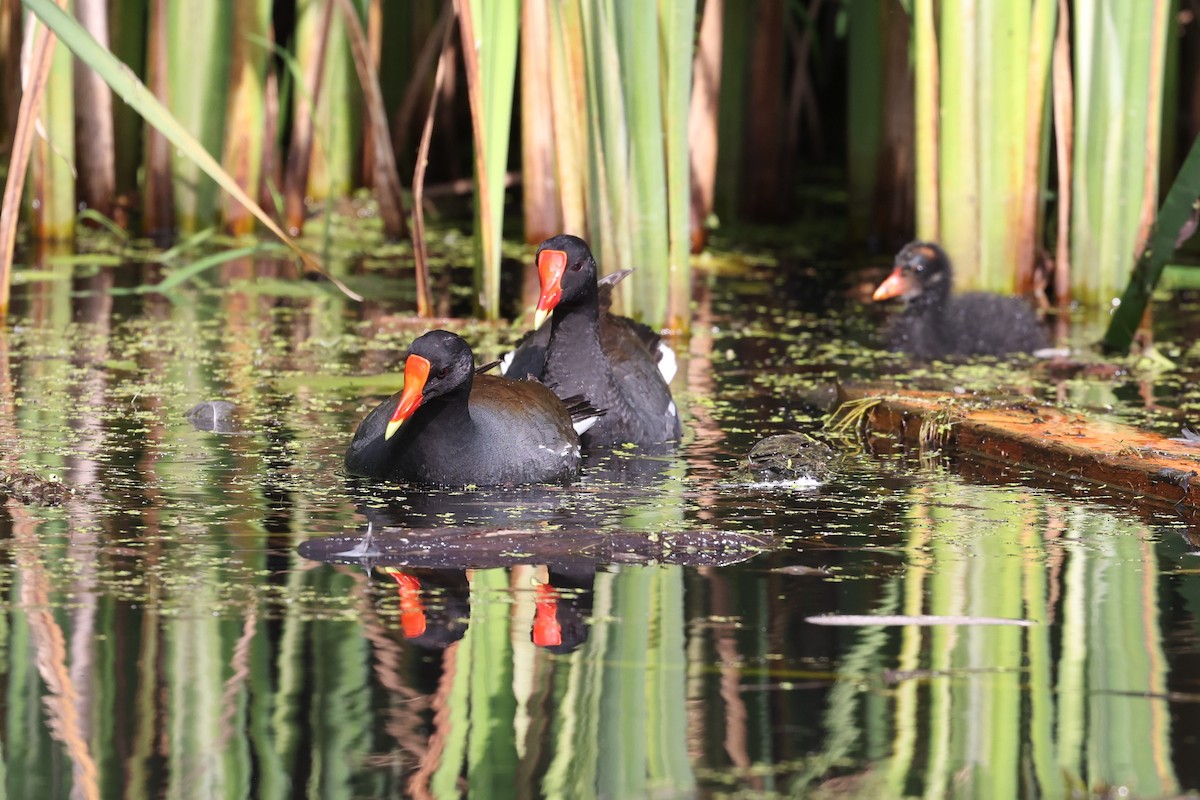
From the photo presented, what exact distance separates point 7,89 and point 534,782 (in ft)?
22.4

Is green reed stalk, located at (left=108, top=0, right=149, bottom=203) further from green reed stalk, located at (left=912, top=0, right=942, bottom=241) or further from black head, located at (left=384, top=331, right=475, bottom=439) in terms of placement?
A: black head, located at (left=384, top=331, right=475, bottom=439)

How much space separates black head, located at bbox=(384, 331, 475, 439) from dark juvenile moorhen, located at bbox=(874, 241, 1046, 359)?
104 inches

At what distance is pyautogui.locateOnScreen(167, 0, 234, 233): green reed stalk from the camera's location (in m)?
8.32

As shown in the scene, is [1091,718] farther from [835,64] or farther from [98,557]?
[835,64]

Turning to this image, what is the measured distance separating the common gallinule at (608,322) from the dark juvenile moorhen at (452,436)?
3.08 ft

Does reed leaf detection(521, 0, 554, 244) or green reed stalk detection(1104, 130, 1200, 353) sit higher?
reed leaf detection(521, 0, 554, 244)

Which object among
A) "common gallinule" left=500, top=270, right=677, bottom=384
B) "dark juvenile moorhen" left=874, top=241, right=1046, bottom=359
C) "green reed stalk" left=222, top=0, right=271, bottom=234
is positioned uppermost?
"green reed stalk" left=222, top=0, right=271, bottom=234

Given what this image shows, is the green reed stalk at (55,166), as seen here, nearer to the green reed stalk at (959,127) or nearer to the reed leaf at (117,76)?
the green reed stalk at (959,127)

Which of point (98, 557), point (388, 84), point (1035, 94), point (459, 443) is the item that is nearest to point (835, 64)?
point (388, 84)

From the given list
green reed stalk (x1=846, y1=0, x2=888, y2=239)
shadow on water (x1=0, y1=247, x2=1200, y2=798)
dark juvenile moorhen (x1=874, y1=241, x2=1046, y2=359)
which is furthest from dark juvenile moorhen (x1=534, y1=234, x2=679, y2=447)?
green reed stalk (x1=846, y1=0, x2=888, y2=239)

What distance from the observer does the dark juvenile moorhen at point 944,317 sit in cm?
672

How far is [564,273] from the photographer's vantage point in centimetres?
529

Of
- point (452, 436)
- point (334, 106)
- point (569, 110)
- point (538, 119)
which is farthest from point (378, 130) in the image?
point (452, 436)

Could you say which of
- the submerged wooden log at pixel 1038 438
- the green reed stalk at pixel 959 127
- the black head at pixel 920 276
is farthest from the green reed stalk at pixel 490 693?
the green reed stalk at pixel 959 127
